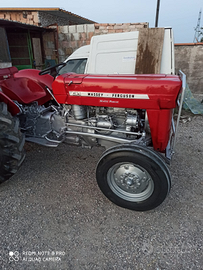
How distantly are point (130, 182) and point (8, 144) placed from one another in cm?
137

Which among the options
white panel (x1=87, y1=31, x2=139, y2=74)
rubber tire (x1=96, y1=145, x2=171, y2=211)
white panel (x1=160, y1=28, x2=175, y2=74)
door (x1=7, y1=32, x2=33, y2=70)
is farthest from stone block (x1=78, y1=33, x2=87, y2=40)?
rubber tire (x1=96, y1=145, x2=171, y2=211)

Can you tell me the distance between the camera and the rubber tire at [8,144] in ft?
6.97

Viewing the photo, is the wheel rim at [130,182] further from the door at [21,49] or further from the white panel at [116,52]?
the door at [21,49]

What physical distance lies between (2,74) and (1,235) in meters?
1.92

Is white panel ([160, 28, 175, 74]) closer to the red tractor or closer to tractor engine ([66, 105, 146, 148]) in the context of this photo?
the red tractor

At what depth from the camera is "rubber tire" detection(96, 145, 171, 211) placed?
1834 millimetres

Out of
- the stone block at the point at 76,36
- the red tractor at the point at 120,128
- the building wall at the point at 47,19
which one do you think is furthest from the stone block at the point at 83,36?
the red tractor at the point at 120,128

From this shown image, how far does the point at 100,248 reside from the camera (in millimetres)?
1729

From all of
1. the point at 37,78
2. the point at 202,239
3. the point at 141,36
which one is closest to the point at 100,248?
the point at 202,239

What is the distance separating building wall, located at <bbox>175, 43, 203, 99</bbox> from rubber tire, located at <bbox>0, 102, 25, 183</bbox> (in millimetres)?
6792

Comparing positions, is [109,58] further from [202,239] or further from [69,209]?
[202,239]

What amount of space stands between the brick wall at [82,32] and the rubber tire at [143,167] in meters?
6.36

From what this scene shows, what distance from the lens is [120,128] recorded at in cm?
226

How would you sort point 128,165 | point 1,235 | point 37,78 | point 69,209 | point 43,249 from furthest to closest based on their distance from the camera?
point 37,78 < point 69,209 < point 128,165 < point 1,235 < point 43,249
